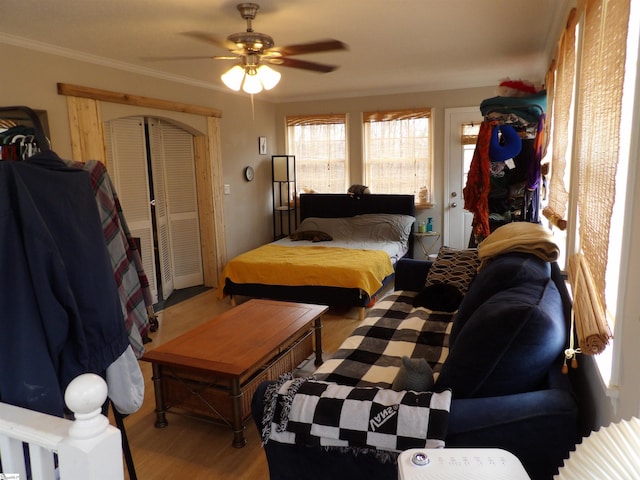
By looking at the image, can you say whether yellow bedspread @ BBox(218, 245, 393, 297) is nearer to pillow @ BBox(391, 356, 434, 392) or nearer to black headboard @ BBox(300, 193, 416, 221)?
black headboard @ BBox(300, 193, 416, 221)

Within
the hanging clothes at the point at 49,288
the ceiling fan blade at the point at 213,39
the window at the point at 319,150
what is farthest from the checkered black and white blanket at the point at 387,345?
the window at the point at 319,150

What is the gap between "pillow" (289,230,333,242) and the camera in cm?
549

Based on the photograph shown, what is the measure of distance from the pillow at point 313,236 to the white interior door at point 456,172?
1608mm

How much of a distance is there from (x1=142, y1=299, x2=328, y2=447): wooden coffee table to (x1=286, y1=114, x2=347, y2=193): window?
374cm

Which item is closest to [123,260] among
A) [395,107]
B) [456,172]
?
[456,172]

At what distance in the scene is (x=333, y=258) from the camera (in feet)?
15.1

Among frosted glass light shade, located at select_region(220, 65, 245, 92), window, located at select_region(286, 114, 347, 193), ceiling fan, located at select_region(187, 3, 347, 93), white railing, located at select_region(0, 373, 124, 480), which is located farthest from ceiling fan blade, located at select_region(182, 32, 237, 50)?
window, located at select_region(286, 114, 347, 193)

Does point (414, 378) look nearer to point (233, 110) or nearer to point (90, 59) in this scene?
point (90, 59)

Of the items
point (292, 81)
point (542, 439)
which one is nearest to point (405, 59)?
point (292, 81)

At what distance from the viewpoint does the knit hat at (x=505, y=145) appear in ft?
10.1

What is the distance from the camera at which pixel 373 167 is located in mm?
6270

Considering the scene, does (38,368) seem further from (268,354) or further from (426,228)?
(426,228)

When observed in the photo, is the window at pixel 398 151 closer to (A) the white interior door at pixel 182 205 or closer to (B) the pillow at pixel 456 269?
(A) the white interior door at pixel 182 205

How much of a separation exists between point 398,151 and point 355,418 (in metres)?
5.06
